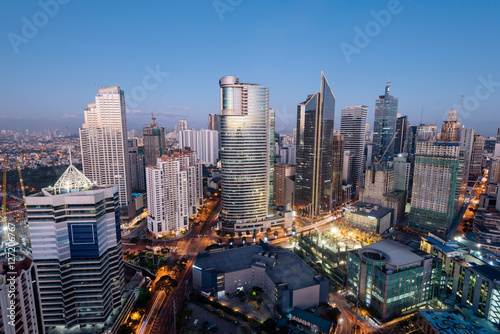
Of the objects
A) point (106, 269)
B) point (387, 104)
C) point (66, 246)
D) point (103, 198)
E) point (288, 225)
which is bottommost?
point (288, 225)

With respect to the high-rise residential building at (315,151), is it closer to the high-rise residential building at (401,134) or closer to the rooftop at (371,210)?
the rooftop at (371,210)

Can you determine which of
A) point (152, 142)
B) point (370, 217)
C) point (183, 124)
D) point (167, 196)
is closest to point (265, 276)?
point (167, 196)

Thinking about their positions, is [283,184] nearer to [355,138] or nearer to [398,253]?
[355,138]

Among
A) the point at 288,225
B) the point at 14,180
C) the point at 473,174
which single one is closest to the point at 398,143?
the point at 473,174

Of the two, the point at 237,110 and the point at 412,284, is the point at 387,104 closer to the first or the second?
the point at 237,110

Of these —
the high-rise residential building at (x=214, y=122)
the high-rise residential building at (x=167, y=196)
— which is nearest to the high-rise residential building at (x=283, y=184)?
→ the high-rise residential building at (x=167, y=196)

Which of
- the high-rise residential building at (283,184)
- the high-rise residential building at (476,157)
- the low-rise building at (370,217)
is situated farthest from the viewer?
the high-rise residential building at (476,157)

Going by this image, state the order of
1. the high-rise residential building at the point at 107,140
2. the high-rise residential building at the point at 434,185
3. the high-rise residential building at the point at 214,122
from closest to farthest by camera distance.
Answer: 1. the high-rise residential building at the point at 434,185
2. the high-rise residential building at the point at 107,140
3. the high-rise residential building at the point at 214,122

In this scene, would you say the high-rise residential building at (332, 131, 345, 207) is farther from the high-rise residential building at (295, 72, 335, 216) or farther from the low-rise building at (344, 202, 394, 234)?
the low-rise building at (344, 202, 394, 234)
